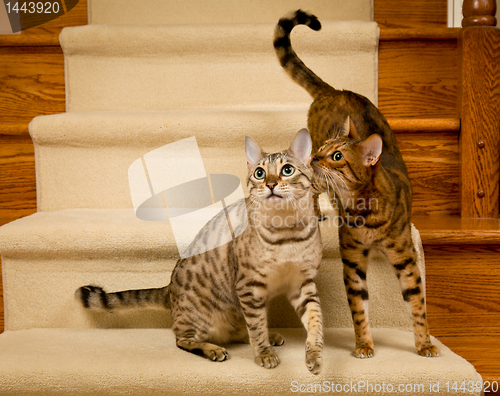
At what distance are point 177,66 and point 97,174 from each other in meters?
0.56

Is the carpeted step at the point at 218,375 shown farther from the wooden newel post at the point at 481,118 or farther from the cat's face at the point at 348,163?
the wooden newel post at the point at 481,118

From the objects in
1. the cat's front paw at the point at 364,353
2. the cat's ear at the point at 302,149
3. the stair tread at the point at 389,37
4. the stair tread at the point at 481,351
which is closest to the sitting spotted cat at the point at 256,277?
the cat's ear at the point at 302,149

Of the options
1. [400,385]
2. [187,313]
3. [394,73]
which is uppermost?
[394,73]

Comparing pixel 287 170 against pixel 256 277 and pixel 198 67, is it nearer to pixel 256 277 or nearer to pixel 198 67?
pixel 256 277

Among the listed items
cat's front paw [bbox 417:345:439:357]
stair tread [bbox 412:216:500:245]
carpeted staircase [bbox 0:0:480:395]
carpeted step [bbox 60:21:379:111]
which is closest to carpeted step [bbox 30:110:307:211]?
carpeted staircase [bbox 0:0:480:395]

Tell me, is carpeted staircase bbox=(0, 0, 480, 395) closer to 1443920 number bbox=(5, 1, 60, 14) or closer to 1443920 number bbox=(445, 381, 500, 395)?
1443920 number bbox=(445, 381, 500, 395)

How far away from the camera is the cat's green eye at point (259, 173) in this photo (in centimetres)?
115

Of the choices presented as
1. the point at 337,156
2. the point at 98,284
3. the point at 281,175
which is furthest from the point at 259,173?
the point at 98,284

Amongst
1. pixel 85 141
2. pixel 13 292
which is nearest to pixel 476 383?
pixel 13 292

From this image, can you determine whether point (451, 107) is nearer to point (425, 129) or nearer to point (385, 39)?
point (425, 129)

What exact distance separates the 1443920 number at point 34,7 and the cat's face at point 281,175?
1385 mm

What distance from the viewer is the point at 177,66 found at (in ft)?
5.90

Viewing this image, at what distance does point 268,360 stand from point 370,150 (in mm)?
579

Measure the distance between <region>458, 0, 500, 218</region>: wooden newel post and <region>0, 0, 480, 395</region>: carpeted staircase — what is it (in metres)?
0.35
